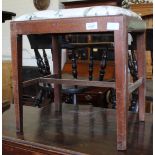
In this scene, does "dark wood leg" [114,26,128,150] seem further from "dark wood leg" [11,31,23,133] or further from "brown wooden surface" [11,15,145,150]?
"dark wood leg" [11,31,23,133]

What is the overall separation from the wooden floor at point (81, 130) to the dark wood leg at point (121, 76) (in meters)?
0.10

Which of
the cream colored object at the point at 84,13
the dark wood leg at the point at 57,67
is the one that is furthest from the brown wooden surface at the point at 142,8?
the cream colored object at the point at 84,13

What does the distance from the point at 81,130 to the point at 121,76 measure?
335 mm

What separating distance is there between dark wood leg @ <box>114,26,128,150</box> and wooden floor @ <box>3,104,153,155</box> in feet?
0.33

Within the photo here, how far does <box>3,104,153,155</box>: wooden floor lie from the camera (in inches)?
33.1

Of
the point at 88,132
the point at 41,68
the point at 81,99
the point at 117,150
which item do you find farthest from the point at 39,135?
the point at 81,99

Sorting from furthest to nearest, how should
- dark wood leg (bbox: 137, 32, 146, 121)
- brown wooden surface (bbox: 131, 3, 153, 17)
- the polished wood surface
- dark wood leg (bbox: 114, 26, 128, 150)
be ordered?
the polished wood surface → brown wooden surface (bbox: 131, 3, 153, 17) → dark wood leg (bbox: 137, 32, 146, 121) → dark wood leg (bbox: 114, 26, 128, 150)

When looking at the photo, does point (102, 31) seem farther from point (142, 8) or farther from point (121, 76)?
point (142, 8)

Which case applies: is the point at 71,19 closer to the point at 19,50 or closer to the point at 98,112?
the point at 19,50

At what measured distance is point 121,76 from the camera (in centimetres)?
76

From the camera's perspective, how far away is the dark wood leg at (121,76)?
75 cm

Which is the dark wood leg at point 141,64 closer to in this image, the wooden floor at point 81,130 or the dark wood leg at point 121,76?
the wooden floor at point 81,130

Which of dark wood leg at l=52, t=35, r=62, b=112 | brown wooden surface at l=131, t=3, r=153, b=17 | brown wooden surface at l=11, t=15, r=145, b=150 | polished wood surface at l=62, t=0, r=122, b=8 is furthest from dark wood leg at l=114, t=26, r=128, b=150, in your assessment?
polished wood surface at l=62, t=0, r=122, b=8

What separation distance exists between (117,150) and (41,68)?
3.60 ft
